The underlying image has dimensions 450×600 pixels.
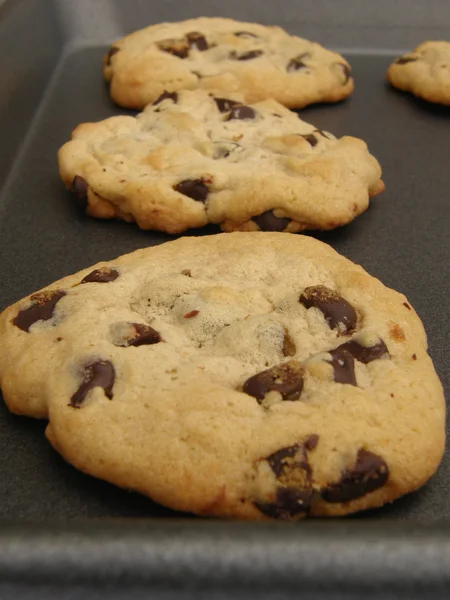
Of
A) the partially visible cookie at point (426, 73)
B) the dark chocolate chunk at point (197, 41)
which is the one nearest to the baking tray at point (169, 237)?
the partially visible cookie at point (426, 73)

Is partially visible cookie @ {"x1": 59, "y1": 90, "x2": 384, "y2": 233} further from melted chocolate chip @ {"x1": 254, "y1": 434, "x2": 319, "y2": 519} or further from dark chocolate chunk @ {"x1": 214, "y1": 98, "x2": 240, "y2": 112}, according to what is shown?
melted chocolate chip @ {"x1": 254, "y1": 434, "x2": 319, "y2": 519}

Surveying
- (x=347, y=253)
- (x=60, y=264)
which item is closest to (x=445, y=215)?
(x=347, y=253)

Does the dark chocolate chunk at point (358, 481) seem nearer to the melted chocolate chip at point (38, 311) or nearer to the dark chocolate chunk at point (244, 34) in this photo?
the melted chocolate chip at point (38, 311)

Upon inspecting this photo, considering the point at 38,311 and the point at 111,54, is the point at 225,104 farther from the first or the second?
the point at 38,311

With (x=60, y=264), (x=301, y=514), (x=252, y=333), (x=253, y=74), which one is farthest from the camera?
(x=253, y=74)

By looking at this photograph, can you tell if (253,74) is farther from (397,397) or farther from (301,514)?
(301,514)
